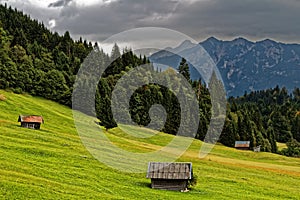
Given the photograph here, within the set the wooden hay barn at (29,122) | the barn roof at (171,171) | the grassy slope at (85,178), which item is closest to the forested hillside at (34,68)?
the wooden hay barn at (29,122)

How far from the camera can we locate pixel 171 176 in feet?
173

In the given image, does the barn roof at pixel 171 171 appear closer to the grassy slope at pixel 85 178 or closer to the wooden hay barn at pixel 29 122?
the grassy slope at pixel 85 178

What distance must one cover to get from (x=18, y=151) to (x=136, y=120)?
90284 millimetres

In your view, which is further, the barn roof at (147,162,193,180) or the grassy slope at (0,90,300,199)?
the barn roof at (147,162,193,180)

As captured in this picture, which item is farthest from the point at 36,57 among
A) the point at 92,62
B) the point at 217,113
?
the point at 217,113

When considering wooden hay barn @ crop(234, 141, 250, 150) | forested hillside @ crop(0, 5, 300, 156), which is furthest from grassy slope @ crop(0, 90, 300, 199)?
wooden hay barn @ crop(234, 141, 250, 150)

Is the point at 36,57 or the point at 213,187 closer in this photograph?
the point at 213,187

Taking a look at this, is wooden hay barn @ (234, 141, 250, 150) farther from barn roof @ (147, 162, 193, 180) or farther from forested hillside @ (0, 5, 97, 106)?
barn roof @ (147, 162, 193, 180)

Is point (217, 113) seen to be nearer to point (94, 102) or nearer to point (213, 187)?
point (94, 102)

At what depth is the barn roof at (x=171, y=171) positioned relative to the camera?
5253 cm

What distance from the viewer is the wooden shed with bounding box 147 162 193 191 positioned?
52531 mm

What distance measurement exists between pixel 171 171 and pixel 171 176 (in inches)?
29.1

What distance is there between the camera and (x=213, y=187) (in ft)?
190

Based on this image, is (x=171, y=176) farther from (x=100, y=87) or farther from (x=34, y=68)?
(x=34, y=68)
